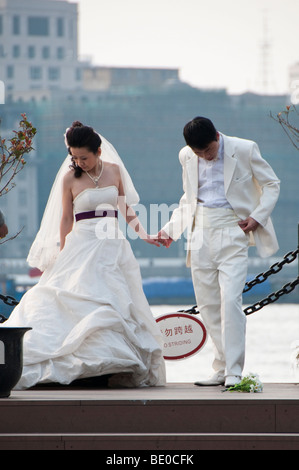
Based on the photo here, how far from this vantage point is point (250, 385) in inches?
152

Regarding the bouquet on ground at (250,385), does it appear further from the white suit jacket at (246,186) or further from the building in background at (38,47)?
the building in background at (38,47)

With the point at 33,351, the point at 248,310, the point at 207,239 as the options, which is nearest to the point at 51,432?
the point at 33,351

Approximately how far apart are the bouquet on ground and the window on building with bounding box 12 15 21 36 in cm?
7883

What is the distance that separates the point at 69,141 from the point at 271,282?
44.8 meters

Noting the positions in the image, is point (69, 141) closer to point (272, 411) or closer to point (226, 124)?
point (272, 411)

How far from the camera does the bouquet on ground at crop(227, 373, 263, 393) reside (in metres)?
3.85

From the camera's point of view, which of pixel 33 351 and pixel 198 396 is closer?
pixel 198 396

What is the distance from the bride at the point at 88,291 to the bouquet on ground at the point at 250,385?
1.82 feet

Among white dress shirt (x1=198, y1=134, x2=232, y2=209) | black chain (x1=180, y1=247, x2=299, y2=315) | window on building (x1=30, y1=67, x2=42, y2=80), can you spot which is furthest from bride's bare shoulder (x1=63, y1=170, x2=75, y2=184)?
window on building (x1=30, y1=67, x2=42, y2=80)

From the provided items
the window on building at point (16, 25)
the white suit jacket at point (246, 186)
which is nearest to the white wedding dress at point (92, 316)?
the white suit jacket at point (246, 186)

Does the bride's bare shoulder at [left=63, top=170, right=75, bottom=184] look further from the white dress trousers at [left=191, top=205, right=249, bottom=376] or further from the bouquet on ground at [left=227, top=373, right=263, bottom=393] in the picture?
the bouquet on ground at [left=227, top=373, right=263, bottom=393]

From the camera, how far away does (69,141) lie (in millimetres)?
4418

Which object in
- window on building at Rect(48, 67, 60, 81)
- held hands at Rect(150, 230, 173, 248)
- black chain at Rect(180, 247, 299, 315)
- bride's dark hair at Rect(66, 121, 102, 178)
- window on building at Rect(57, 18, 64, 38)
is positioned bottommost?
black chain at Rect(180, 247, 299, 315)

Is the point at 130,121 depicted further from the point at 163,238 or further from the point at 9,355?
the point at 9,355
